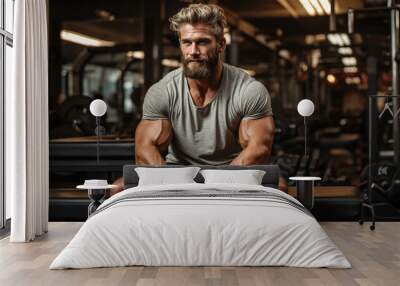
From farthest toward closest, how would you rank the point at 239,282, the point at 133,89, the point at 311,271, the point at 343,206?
1. the point at 133,89
2. the point at 343,206
3. the point at 311,271
4. the point at 239,282

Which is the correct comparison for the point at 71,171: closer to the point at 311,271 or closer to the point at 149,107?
the point at 149,107

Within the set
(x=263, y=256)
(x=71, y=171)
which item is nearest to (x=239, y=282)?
(x=263, y=256)

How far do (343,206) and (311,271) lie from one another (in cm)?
297

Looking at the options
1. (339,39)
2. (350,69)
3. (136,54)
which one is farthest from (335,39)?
(136,54)

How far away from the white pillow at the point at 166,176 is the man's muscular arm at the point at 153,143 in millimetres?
532

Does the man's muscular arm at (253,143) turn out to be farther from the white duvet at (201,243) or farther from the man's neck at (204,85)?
the white duvet at (201,243)

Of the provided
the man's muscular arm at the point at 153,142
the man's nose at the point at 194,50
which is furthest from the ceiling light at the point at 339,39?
the man's muscular arm at the point at 153,142

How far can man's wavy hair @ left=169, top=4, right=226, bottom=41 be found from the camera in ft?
24.0

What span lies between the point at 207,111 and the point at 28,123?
6.42 ft

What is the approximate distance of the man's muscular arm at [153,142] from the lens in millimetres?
7398

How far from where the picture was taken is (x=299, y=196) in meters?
6.96

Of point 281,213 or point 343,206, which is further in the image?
point 343,206

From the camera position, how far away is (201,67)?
24.1ft

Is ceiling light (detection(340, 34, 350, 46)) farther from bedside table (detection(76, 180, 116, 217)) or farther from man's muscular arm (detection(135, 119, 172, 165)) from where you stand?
bedside table (detection(76, 180, 116, 217))
